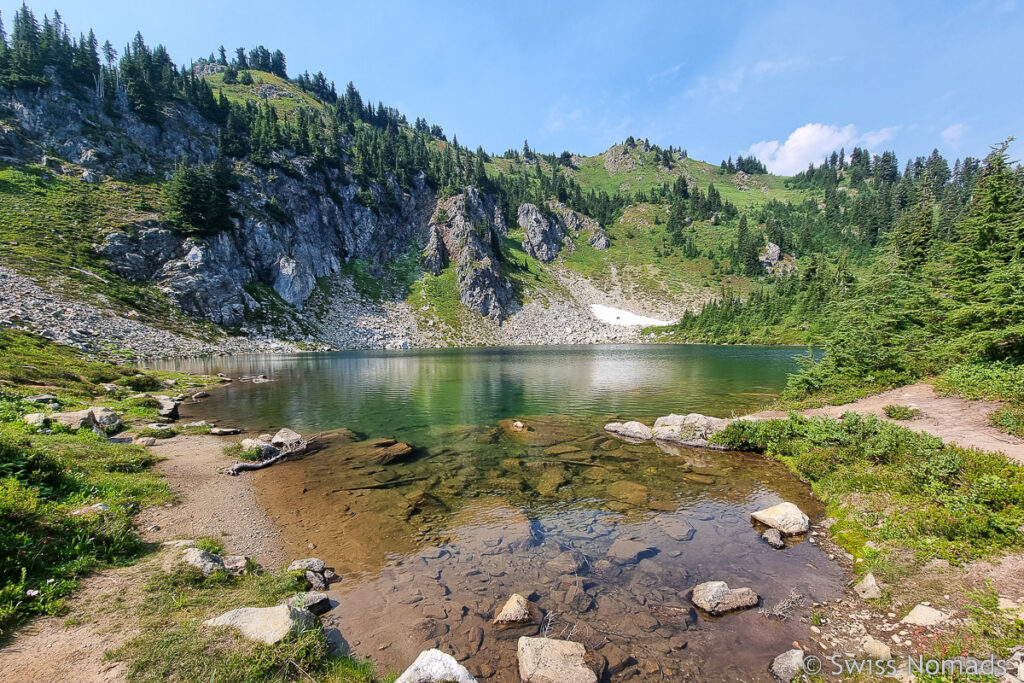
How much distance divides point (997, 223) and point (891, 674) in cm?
3518

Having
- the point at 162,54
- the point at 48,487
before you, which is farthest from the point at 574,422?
the point at 162,54

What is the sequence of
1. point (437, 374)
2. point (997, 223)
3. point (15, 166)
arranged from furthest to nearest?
1. point (15, 166)
2. point (437, 374)
3. point (997, 223)

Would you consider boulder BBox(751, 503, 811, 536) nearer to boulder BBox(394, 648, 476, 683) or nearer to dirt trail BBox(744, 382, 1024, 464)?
dirt trail BBox(744, 382, 1024, 464)

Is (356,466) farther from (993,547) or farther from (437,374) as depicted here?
(437,374)

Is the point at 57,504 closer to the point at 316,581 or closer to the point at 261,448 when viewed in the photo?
the point at 316,581

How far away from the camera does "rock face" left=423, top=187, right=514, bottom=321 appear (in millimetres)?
162125

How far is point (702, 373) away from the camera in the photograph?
57.4 m

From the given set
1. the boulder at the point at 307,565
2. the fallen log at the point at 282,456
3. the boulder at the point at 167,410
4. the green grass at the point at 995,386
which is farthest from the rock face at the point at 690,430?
the boulder at the point at 167,410

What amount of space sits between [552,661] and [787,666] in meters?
4.55

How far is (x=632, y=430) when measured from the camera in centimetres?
2555

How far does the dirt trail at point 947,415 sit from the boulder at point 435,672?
1801cm

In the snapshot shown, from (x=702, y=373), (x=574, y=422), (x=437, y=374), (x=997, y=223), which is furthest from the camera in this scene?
(x=437, y=374)

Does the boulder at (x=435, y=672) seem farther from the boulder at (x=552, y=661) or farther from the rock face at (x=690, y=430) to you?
the rock face at (x=690, y=430)

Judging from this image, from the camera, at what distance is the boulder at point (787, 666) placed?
24.0ft
